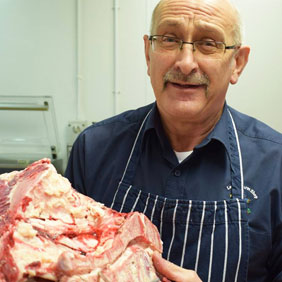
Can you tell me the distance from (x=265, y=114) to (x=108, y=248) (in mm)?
2013

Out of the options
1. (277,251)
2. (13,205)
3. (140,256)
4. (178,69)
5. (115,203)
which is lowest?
(277,251)

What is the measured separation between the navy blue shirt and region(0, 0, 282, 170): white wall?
1.21 metres

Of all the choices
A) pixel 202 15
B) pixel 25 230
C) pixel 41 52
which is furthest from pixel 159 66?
pixel 41 52

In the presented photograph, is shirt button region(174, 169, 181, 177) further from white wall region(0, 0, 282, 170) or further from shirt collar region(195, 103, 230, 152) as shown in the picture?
white wall region(0, 0, 282, 170)

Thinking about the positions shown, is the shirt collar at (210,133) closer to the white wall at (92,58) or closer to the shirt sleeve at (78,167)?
the shirt sleeve at (78,167)

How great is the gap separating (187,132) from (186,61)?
27cm

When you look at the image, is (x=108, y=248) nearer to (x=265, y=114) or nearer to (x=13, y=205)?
(x=13, y=205)

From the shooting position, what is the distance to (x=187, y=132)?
4.21ft

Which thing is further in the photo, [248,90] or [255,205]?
[248,90]

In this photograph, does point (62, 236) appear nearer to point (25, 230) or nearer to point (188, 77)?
point (25, 230)

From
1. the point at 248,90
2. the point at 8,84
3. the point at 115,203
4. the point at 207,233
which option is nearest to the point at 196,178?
the point at 207,233

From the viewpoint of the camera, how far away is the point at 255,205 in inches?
46.9

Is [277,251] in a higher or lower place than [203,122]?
lower

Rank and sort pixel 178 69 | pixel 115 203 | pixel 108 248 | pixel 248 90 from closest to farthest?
pixel 108 248 < pixel 178 69 < pixel 115 203 < pixel 248 90
